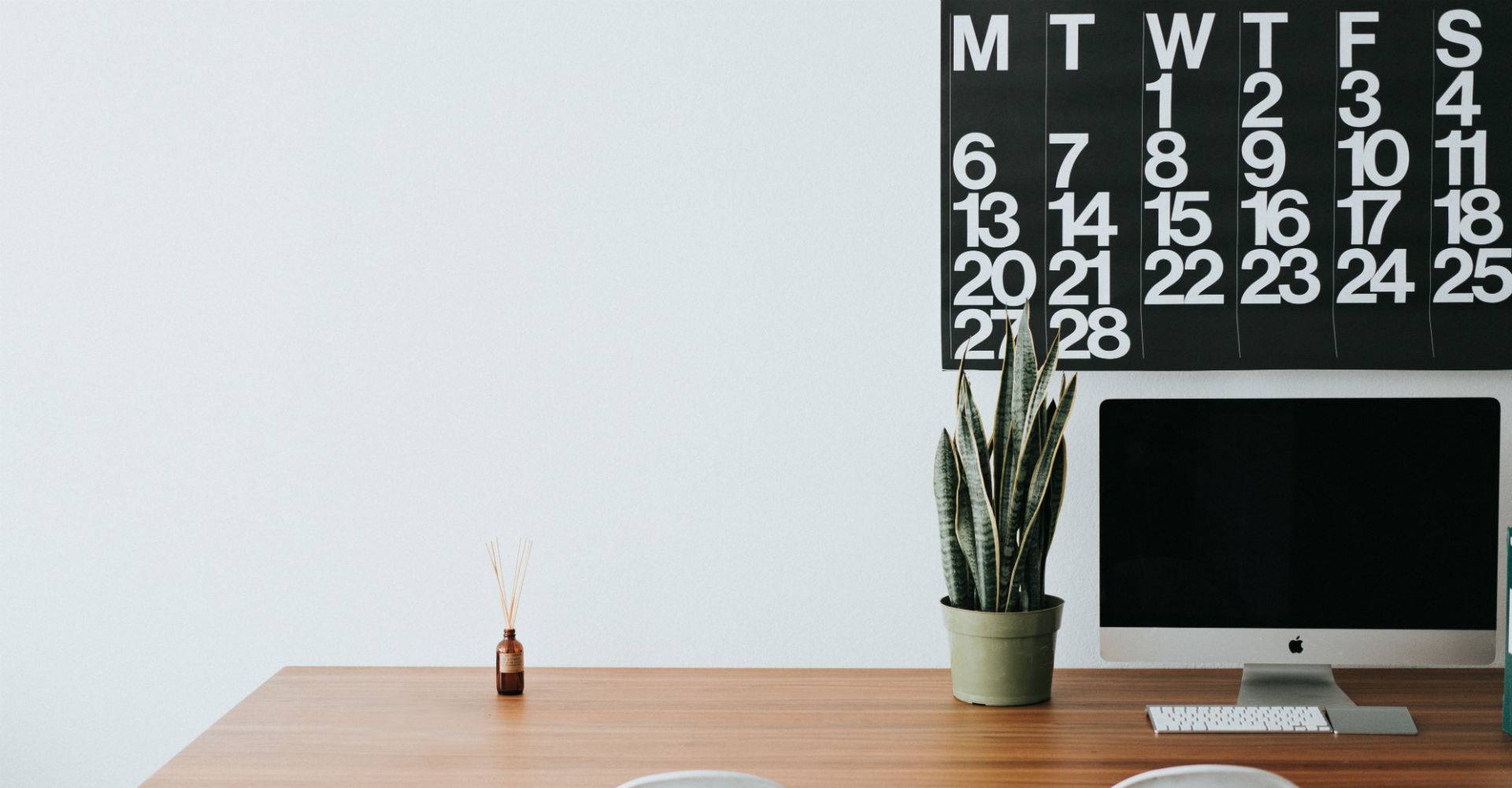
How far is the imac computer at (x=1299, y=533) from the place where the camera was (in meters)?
1.65

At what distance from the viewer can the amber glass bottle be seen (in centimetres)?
177

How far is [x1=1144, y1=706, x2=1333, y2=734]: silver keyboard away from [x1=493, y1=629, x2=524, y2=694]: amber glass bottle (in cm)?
97

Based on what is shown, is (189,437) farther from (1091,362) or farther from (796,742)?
(1091,362)

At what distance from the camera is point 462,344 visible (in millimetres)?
2004

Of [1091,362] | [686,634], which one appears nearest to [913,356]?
[1091,362]

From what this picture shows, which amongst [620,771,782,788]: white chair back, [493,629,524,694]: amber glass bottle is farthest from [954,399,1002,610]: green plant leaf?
[493,629,524,694]: amber glass bottle

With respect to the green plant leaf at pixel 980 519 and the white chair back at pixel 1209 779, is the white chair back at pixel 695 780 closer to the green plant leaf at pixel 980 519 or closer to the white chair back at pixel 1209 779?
the white chair back at pixel 1209 779

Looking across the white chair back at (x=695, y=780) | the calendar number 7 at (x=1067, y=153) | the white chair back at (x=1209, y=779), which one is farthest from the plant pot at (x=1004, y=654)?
the calendar number 7 at (x=1067, y=153)

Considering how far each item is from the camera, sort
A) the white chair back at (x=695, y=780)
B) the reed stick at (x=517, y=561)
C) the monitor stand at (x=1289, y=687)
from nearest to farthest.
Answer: the white chair back at (x=695, y=780) → the monitor stand at (x=1289, y=687) → the reed stick at (x=517, y=561)

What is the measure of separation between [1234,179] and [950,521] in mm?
787

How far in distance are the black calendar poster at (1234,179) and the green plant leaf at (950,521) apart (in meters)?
0.24

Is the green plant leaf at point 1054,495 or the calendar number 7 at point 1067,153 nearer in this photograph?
the green plant leaf at point 1054,495

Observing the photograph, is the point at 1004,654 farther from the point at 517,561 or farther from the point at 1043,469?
the point at 517,561

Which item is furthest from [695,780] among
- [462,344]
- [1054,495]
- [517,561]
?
[462,344]
